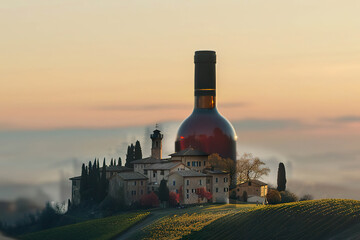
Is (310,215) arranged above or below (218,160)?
below

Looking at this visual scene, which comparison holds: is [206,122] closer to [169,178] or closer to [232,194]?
[232,194]

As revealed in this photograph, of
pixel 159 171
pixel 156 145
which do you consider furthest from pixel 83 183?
pixel 156 145

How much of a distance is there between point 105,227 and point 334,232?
24824mm

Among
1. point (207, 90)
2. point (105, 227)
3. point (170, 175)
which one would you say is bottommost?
point (105, 227)

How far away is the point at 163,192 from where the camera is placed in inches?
2928

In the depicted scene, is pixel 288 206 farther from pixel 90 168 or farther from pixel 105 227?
pixel 90 168

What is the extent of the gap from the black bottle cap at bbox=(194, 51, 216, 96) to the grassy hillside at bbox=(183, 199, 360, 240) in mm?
33391

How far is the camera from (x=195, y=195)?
76.9m

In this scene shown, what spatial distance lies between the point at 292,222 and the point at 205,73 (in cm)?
4094

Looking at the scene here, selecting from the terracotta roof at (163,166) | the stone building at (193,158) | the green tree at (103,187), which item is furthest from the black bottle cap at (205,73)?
the green tree at (103,187)

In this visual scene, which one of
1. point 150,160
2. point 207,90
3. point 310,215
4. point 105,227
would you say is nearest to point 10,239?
point 310,215

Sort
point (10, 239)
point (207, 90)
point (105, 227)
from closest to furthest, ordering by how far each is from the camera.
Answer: point (10, 239), point (105, 227), point (207, 90)

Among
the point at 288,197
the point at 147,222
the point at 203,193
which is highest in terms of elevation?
the point at 203,193

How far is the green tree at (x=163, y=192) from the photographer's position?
74.3 meters
